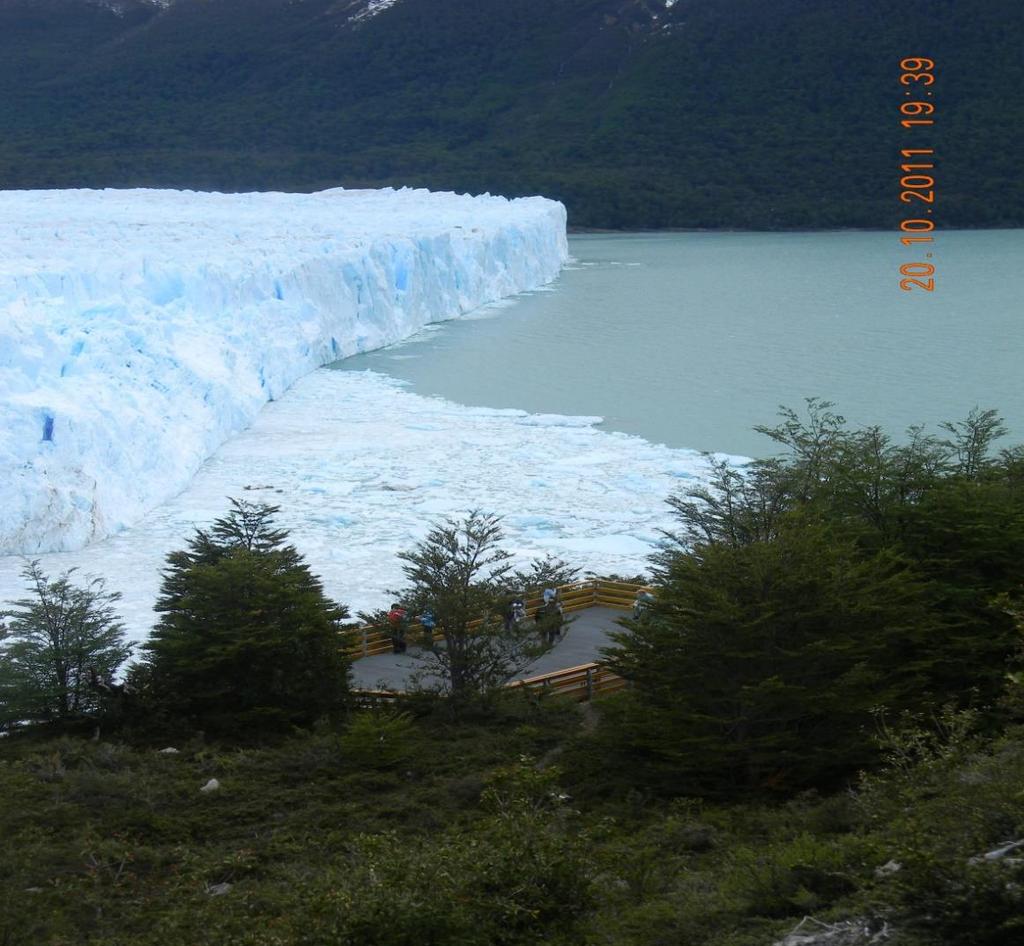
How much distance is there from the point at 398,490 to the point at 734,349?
12109 millimetres

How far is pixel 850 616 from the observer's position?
23.5 feet

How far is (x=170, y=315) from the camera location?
17922 mm

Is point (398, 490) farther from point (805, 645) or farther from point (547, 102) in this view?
point (547, 102)

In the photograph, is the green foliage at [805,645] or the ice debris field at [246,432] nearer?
the green foliage at [805,645]

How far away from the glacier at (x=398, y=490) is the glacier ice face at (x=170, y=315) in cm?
48

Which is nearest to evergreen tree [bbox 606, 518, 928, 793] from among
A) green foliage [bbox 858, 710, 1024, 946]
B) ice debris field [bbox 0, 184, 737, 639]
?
green foliage [bbox 858, 710, 1024, 946]

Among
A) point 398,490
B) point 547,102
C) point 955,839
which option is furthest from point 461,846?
point 547,102

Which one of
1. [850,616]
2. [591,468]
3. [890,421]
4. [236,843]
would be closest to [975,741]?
[850,616]

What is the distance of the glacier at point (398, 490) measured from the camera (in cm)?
1219

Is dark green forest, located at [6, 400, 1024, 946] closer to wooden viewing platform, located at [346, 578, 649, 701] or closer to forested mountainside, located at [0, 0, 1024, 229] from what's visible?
wooden viewing platform, located at [346, 578, 649, 701]

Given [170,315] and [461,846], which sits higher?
[170,315]
